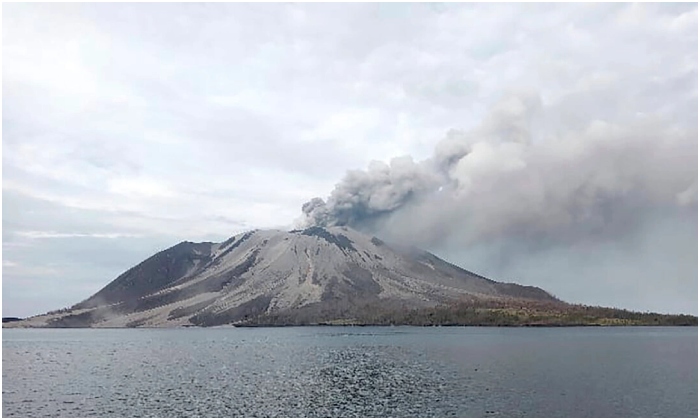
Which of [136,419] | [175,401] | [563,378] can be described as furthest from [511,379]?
[136,419]

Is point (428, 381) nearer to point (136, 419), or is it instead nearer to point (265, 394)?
point (265, 394)

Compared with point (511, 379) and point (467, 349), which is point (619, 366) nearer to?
point (511, 379)

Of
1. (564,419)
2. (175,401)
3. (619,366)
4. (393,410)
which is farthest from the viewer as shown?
(619,366)

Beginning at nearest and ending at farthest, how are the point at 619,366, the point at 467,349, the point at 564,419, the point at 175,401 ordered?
the point at 564,419, the point at 175,401, the point at 619,366, the point at 467,349

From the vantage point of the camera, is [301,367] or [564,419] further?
[301,367]

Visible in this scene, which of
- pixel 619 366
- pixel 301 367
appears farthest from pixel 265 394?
pixel 619 366

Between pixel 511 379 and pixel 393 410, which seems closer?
pixel 393 410

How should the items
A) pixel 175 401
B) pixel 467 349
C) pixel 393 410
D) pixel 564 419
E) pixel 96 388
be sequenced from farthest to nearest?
pixel 467 349
pixel 96 388
pixel 175 401
pixel 393 410
pixel 564 419

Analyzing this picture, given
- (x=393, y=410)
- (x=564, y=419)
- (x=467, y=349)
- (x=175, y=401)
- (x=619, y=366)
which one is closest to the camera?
(x=564, y=419)

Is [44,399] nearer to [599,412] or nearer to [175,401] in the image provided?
[175,401]
